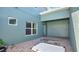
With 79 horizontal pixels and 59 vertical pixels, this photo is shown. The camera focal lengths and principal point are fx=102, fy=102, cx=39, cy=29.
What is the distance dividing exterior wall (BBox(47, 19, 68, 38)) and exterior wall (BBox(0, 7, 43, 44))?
29 cm

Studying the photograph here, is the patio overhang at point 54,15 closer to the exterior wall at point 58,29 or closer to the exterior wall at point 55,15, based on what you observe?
the exterior wall at point 55,15

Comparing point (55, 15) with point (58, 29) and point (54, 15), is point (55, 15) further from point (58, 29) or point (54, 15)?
point (58, 29)

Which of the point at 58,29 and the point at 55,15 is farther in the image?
the point at 55,15

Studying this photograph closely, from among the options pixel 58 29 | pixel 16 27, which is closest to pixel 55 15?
pixel 58 29

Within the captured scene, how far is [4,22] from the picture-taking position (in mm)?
2918

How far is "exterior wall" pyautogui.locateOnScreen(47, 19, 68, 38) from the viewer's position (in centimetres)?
292

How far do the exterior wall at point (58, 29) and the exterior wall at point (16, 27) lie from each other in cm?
29

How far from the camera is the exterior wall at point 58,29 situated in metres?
2.92

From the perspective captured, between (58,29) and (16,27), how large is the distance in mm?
1228

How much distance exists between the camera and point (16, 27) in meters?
3.00

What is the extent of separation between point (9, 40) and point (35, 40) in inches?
28.0

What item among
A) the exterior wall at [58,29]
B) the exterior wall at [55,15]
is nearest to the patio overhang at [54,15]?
the exterior wall at [55,15]
